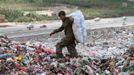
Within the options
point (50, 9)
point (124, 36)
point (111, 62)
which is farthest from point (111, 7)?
point (111, 62)

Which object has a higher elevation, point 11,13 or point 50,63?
point 50,63

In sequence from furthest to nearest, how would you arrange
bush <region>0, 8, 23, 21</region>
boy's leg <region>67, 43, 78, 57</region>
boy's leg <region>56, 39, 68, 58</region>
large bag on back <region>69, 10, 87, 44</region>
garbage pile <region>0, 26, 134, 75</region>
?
1. bush <region>0, 8, 23, 21</region>
2. boy's leg <region>67, 43, 78, 57</region>
3. boy's leg <region>56, 39, 68, 58</region>
4. large bag on back <region>69, 10, 87, 44</region>
5. garbage pile <region>0, 26, 134, 75</region>

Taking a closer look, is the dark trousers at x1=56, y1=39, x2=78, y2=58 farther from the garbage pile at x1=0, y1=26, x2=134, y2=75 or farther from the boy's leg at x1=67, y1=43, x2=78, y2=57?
the garbage pile at x1=0, y1=26, x2=134, y2=75

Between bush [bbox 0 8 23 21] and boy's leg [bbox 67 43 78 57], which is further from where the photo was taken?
bush [bbox 0 8 23 21]

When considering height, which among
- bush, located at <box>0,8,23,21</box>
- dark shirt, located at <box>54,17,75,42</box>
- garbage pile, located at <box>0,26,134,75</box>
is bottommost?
bush, located at <box>0,8,23,21</box>

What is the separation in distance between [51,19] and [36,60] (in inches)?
625

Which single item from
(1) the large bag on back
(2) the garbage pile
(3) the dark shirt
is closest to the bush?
(2) the garbage pile

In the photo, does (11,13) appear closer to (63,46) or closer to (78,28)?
(63,46)

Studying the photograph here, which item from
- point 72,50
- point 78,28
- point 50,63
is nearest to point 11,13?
point 72,50

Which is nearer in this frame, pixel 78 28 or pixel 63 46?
pixel 78 28

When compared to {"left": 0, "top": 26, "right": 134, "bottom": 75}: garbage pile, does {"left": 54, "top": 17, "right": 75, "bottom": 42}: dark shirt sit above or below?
above

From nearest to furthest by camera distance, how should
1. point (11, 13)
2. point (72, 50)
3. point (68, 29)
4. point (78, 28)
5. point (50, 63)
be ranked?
point (50, 63) < point (78, 28) < point (68, 29) < point (72, 50) < point (11, 13)

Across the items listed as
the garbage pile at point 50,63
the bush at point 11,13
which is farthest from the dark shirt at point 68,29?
the bush at point 11,13

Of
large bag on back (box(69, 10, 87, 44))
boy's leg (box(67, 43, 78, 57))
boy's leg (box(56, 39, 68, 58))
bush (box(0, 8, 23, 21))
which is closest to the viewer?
large bag on back (box(69, 10, 87, 44))
